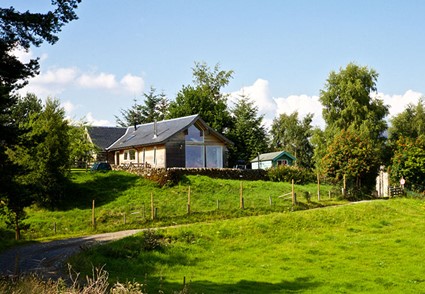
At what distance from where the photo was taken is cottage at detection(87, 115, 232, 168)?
163 feet

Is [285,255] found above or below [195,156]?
below

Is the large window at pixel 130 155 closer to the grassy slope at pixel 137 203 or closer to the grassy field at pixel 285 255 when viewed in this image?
the grassy slope at pixel 137 203

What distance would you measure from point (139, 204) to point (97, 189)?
734cm

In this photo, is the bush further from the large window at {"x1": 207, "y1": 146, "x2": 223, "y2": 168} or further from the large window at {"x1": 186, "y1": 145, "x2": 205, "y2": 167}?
the large window at {"x1": 186, "y1": 145, "x2": 205, "y2": 167}

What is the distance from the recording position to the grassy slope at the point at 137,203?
102 ft

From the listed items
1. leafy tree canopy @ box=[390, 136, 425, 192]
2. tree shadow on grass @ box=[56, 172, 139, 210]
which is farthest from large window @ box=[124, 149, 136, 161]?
leafy tree canopy @ box=[390, 136, 425, 192]

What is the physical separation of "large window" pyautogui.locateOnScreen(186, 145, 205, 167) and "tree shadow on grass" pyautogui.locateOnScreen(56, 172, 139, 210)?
7.85 metres

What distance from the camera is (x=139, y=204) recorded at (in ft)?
116

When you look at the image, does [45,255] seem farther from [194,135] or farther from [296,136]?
[296,136]

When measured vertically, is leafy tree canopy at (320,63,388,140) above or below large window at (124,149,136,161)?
above

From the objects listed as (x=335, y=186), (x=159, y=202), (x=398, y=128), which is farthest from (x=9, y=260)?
(x=398, y=128)

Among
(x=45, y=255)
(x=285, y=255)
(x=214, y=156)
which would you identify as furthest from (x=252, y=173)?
(x=45, y=255)

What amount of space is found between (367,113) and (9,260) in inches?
1899

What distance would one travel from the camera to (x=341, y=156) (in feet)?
130
